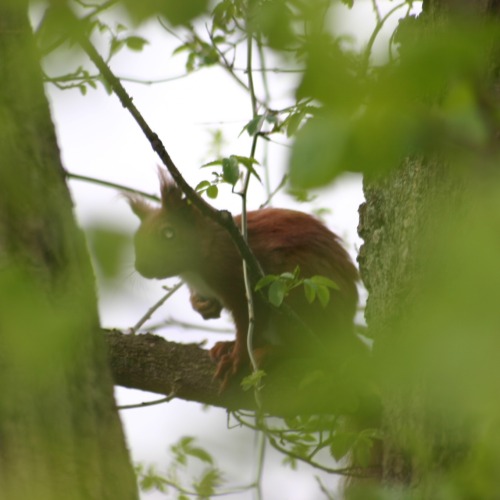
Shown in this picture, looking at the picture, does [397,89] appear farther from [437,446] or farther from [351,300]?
[351,300]

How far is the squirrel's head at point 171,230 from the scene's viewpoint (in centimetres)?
388

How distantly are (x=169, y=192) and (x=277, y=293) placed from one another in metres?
1.63

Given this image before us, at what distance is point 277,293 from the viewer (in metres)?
2.36

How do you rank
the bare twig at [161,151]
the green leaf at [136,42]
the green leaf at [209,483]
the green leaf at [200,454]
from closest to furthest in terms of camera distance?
the bare twig at [161,151] → the green leaf at [209,483] → the green leaf at [200,454] → the green leaf at [136,42]

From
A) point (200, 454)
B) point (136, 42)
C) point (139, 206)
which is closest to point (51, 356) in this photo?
point (200, 454)

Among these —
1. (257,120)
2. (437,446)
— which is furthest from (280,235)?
(437,446)

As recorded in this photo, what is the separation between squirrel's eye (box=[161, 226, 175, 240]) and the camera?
3.97 metres

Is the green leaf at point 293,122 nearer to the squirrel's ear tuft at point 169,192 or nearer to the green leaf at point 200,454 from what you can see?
the green leaf at point 200,454

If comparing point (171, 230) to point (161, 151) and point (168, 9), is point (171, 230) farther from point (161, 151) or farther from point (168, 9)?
point (168, 9)

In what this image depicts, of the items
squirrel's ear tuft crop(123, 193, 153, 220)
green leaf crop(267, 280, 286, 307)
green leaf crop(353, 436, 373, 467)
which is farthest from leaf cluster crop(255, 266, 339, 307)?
squirrel's ear tuft crop(123, 193, 153, 220)

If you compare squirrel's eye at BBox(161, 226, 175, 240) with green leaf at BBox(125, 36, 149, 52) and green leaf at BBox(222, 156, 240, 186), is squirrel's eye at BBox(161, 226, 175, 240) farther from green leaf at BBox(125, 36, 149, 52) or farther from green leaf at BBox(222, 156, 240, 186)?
green leaf at BBox(222, 156, 240, 186)

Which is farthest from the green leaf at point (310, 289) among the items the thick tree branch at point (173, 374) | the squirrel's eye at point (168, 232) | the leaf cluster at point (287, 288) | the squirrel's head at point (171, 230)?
the squirrel's eye at point (168, 232)

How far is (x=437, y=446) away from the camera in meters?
1.87

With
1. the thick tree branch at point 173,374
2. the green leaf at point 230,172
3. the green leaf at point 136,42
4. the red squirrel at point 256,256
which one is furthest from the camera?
the red squirrel at point 256,256
